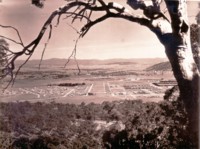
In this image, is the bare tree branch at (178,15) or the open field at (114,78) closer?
the bare tree branch at (178,15)

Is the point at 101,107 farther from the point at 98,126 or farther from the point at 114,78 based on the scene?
the point at 114,78

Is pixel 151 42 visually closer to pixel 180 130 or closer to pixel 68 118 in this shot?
pixel 180 130

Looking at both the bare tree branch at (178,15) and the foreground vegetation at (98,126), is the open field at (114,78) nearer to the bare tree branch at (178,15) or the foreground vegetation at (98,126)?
the foreground vegetation at (98,126)

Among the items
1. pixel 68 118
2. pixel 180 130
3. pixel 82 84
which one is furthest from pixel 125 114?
pixel 180 130

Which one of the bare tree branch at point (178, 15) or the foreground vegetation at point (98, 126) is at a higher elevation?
the bare tree branch at point (178, 15)

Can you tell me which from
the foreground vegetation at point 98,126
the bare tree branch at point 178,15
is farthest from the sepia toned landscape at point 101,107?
the bare tree branch at point 178,15

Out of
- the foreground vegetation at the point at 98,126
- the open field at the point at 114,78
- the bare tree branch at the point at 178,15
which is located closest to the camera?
the bare tree branch at the point at 178,15

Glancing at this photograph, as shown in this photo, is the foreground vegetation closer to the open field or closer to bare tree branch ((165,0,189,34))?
the open field

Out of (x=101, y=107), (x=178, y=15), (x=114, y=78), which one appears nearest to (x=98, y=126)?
(x=101, y=107)
